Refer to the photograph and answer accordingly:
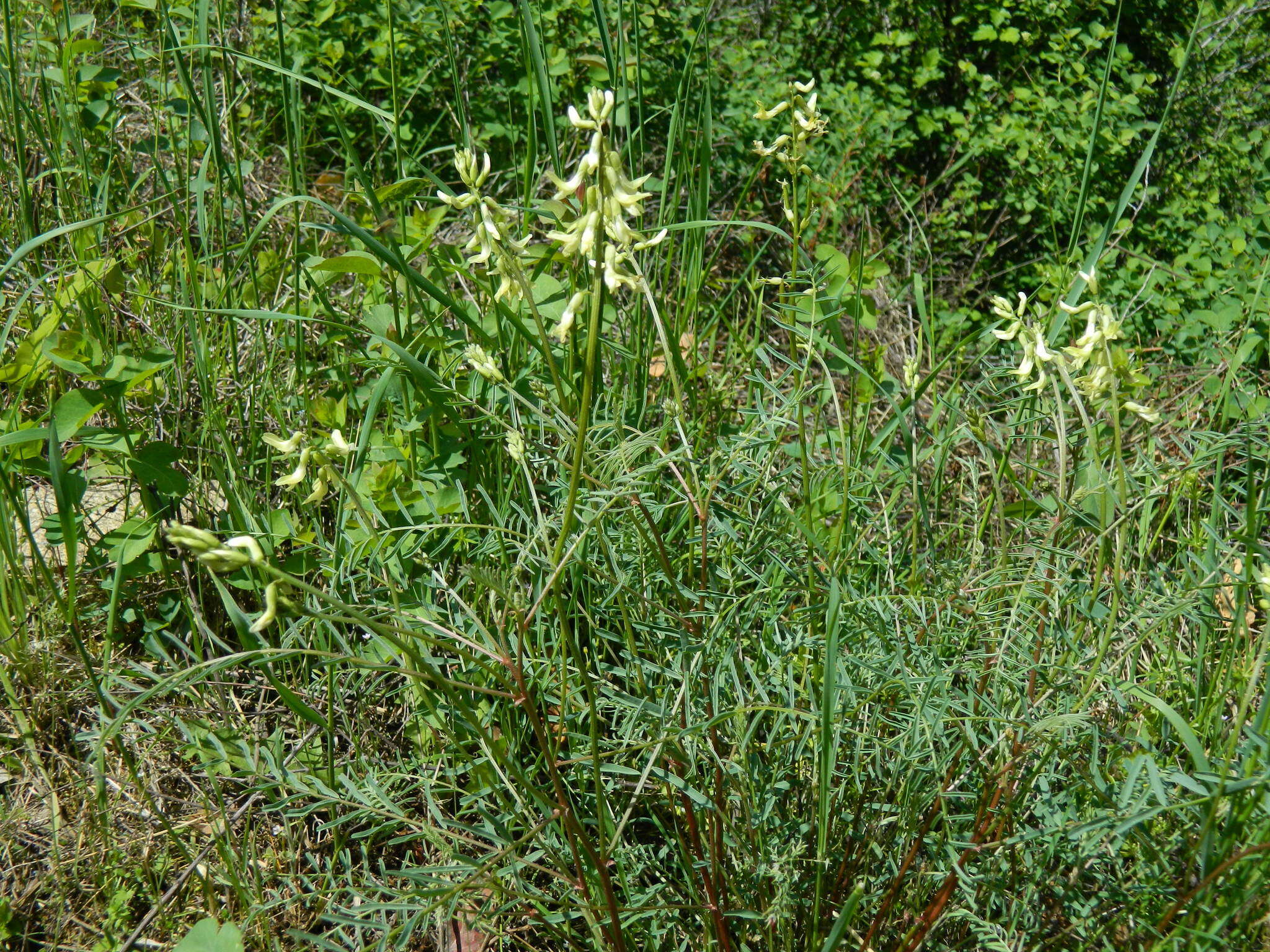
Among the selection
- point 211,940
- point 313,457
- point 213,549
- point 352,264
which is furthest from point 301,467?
point 352,264

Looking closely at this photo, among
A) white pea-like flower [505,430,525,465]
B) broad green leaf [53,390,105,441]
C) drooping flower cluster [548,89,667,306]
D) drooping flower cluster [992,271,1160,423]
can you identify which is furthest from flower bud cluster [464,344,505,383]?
broad green leaf [53,390,105,441]

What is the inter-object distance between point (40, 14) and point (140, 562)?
7.34ft

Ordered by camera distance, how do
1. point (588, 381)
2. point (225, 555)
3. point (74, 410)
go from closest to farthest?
point (225, 555), point (588, 381), point (74, 410)

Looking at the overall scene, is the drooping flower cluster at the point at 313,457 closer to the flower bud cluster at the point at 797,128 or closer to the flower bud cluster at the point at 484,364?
the flower bud cluster at the point at 484,364

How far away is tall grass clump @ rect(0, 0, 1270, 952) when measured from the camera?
4.55 feet

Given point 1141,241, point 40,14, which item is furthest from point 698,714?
point 40,14

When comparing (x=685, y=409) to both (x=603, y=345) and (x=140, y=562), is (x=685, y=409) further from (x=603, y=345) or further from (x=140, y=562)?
(x=140, y=562)

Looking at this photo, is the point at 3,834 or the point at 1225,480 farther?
the point at 1225,480

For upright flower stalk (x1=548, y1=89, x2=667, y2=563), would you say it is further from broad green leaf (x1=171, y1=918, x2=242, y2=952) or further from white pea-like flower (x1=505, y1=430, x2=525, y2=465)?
broad green leaf (x1=171, y1=918, x2=242, y2=952)

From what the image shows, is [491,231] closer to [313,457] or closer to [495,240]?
[495,240]

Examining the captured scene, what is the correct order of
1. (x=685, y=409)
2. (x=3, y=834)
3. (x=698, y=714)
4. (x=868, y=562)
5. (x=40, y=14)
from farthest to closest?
(x=40, y=14)
(x=685, y=409)
(x=3, y=834)
(x=868, y=562)
(x=698, y=714)

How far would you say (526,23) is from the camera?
1824 mm

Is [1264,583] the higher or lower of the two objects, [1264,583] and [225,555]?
the lower

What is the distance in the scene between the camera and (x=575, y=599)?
5.41 feet
